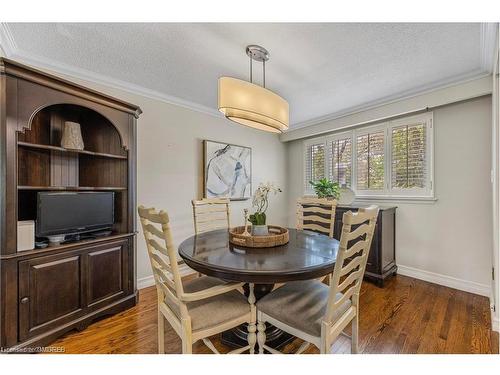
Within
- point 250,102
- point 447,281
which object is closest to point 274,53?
point 250,102

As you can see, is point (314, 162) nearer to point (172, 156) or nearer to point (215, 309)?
point (172, 156)

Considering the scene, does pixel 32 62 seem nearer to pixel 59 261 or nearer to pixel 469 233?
pixel 59 261

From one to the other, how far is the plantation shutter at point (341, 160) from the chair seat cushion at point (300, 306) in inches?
89.2

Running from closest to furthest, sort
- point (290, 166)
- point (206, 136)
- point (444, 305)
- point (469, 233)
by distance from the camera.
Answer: point (444, 305) → point (469, 233) → point (206, 136) → point (290, 166)

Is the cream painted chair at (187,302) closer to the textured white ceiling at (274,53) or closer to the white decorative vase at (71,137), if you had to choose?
the white decorative vase at (71,137)

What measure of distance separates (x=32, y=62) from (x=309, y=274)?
2.80 m

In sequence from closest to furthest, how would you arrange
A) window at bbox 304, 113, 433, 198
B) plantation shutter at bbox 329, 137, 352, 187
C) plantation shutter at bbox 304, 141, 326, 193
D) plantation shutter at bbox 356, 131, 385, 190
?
1. window at bbox 304, 113, 433, 198
2. plantation shutter at bbox 356, 131, 385, 190
3. plantation shutter at bbox 329, 137, 352, 187
4. plantation shutter at bbox 304, 141, 326, 193

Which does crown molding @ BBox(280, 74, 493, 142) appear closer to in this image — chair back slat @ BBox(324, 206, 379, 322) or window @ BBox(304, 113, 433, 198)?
window @ BBox(304, 113, 433, 198)

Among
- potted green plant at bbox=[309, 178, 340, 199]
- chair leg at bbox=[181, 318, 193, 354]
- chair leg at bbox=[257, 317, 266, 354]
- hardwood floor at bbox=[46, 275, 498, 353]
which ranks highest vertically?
potted green plant at bbox=[309, 178, 340, 199]

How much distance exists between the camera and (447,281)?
2.56m

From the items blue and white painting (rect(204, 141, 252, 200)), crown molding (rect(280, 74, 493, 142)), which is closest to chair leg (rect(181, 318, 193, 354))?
blue and white painting (rect(204, 141, 252, 200))

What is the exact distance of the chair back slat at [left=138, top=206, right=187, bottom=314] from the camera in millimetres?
1110

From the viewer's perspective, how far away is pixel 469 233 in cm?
244
